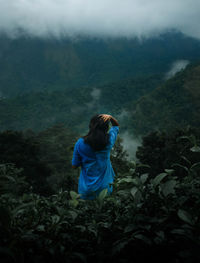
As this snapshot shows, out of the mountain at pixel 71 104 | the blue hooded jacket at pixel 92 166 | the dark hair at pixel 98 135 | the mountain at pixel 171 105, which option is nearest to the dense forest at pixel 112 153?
the mountain at pixel 171 105

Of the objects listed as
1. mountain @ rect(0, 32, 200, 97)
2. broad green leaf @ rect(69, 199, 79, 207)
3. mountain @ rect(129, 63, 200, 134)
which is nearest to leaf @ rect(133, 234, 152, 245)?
broad green leaf @ rect(69, 199, 79, 207)

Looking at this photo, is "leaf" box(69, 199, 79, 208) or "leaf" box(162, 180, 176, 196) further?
"leaf" box(69, 199, 79, 208)

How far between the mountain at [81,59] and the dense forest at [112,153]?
57 centimetres

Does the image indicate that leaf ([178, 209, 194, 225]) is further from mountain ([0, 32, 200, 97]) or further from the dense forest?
mountain ([0, 32, 200, 97])

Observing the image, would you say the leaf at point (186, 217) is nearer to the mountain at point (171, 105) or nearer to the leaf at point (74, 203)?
the leaf at point (74, 203)

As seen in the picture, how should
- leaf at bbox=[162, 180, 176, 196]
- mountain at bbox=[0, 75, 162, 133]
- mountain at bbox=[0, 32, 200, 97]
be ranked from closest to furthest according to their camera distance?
leaf at bbox=[162, 180, 176, 196] → mountain at bbox=[0, 75, 162, 133] → mountain at bbox=[0, 32, 200, 97]

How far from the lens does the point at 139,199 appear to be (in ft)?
3.20

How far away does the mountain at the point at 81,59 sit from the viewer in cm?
12116

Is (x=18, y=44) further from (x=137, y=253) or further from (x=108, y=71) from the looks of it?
(x=137, y=253)

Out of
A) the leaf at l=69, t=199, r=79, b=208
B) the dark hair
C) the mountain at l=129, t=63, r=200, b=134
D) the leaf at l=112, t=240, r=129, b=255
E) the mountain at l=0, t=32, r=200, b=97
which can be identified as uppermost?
the mountain at l=0, t=32, r=200, b=97

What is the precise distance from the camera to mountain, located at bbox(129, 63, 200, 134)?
179 feet

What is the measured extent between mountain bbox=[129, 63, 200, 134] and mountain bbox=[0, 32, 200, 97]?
46754 mm

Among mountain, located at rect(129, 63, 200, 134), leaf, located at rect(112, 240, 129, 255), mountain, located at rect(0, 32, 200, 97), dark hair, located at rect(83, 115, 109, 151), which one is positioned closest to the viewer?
leaf, located at rect(112, 240, 129, 255)

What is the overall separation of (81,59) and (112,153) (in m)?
129
